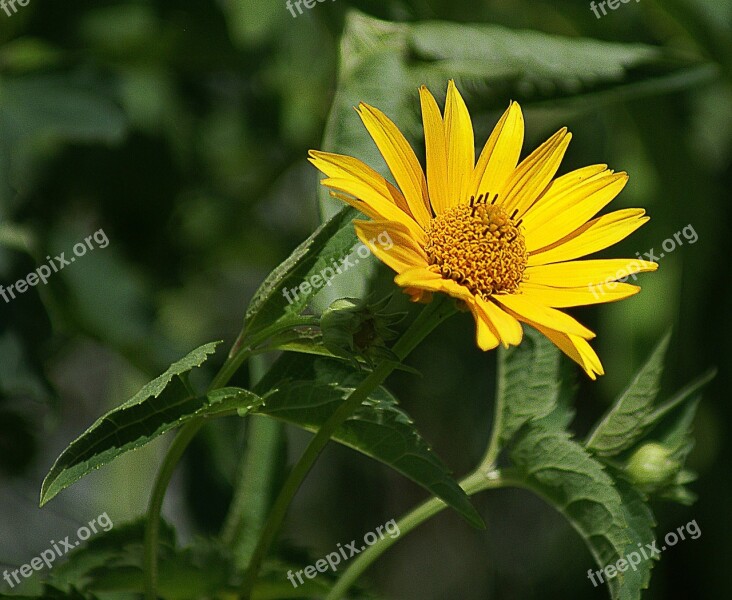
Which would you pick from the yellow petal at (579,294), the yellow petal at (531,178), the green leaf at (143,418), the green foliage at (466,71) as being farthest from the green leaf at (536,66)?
the green leaf at (143,418)

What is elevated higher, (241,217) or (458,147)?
(241,217)

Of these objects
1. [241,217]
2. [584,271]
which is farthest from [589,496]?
[241,217]

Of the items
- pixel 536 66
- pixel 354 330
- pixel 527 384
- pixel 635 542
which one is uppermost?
pixel 536 66

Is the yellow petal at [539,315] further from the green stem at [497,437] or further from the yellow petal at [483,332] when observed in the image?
the green stem at [497,437]

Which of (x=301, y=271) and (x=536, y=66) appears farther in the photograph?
(x=536, y=66)

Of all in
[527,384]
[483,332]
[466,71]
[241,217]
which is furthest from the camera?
[241,217]

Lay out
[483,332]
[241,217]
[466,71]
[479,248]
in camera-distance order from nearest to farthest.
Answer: [483,332]
[479,248]
[466,71]
[241,217]

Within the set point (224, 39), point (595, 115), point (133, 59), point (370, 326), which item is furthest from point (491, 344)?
point (595, 115)

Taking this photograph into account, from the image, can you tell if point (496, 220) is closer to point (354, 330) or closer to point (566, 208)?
point (566, 208)
